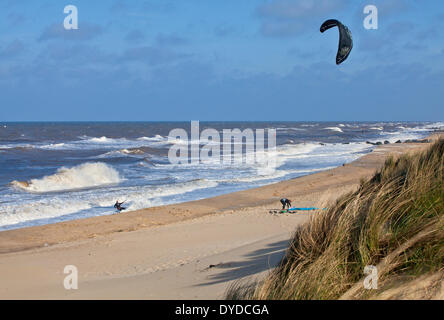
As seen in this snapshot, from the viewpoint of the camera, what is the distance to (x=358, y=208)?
4.18 metres

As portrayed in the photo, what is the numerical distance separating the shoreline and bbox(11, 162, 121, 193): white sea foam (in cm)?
678

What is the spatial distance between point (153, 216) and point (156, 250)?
170 inches

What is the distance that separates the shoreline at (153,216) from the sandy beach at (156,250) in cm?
3

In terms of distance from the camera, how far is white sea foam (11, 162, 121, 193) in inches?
715

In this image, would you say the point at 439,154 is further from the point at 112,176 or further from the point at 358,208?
the point at 112,176
